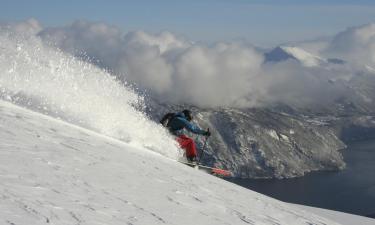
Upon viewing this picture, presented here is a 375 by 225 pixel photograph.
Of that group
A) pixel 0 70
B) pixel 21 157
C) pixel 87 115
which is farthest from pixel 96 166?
pixel 0 70

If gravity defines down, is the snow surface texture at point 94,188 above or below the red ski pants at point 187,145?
below

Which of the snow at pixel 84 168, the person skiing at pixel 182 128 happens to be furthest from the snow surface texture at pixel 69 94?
the person skiing at pixel 182 128

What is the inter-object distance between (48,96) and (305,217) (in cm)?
1178

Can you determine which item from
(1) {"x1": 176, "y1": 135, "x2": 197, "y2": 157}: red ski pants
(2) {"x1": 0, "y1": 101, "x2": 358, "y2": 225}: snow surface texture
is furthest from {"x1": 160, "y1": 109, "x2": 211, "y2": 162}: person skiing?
(2) {"x1": 0, "y1": 101, "x2": 358, "y2": 225}: snow surface texture

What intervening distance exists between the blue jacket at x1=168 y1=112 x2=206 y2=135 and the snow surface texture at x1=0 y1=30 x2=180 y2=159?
18.7 inches

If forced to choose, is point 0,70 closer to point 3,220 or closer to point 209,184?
point 209,184

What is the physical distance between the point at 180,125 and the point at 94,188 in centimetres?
1296

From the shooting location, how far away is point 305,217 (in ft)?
44.2

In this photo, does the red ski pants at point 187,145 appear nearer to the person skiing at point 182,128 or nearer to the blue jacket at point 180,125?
the person skiing at point 182,128

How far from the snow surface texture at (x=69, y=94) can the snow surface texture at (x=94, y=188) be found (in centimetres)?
401

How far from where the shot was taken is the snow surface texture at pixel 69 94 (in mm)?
19562

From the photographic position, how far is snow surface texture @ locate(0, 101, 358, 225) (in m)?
7.16

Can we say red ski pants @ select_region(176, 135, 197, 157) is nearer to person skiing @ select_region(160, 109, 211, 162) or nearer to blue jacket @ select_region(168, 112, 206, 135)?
person skiing @ select_region(160, 109, 211, 162)

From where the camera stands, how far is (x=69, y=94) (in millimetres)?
20828
